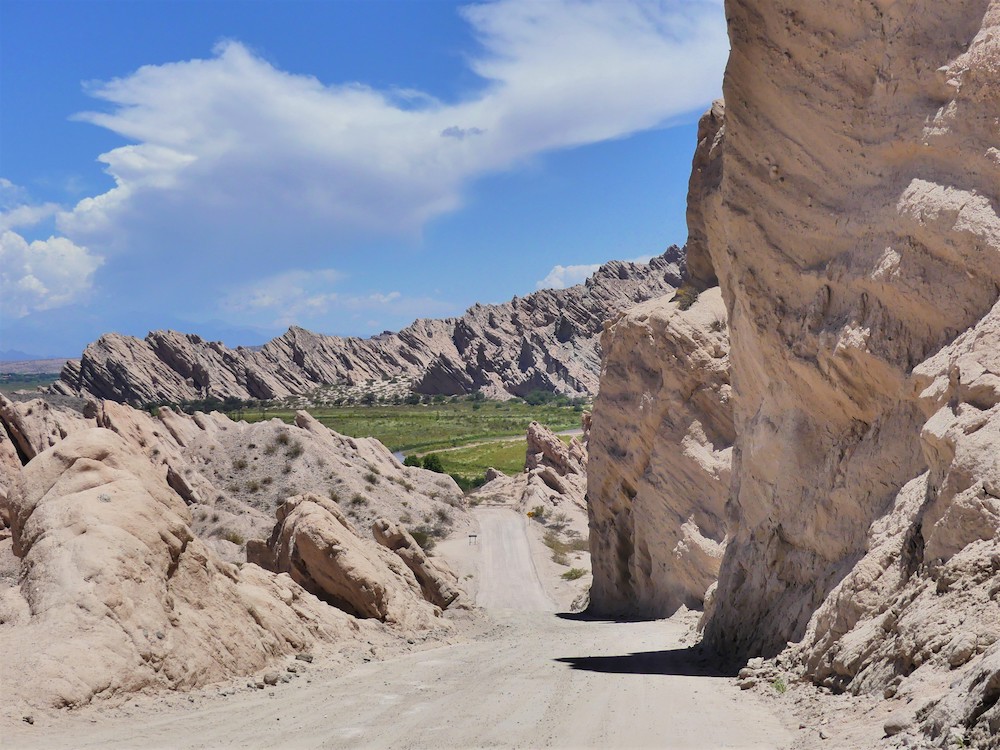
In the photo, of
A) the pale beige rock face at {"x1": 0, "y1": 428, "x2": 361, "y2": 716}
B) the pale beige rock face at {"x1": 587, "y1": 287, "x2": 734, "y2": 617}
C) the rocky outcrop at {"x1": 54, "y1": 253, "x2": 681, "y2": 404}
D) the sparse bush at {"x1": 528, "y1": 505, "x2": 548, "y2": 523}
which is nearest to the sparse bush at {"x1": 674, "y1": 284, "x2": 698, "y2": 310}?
the pale beige rock face at {"x1": 587, "y1": 287, "x2": 734, "y2": 617}

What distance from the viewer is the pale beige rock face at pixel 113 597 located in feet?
36.8

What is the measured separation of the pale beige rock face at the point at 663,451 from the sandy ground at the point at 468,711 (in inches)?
351

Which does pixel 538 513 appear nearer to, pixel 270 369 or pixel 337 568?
pixel 337 568

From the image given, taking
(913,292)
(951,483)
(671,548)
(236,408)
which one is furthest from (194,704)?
(236,408)

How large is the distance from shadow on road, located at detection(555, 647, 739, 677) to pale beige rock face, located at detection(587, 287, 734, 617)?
304 inches

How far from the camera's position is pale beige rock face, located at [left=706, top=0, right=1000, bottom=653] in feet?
39.0

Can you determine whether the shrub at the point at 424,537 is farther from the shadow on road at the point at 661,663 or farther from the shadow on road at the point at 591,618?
the shadow on road at the point at 661,663

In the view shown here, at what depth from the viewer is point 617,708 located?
35.3ft

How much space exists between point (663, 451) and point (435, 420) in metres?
112

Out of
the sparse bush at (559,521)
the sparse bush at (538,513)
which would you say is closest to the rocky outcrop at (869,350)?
the sparse bush at (559,521)

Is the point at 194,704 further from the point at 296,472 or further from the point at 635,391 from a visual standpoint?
the point at 296,472

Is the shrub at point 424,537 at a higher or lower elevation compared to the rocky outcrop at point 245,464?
lower

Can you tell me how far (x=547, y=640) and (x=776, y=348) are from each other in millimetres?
9450

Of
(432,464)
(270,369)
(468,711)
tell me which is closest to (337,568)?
(468,711)
